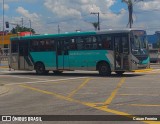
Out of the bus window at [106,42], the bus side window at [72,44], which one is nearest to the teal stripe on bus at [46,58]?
the bus side window at [72,44]

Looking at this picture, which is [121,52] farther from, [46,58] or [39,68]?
[39,68]

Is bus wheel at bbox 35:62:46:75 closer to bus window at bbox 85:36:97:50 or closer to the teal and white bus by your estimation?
the teal and white bus

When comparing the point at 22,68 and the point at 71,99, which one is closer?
the point at 71,99

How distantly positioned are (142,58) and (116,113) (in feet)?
48.9

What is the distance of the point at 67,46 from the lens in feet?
91.4

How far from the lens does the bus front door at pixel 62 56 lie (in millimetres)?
28000

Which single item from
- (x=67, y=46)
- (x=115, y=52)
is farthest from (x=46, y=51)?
(x=115, y=52)

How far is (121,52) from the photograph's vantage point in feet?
82.3

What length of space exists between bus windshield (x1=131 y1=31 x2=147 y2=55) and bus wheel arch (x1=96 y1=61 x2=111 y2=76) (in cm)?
198

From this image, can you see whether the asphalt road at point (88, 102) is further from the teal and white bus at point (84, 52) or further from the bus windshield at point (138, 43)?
the bus windshield at point (138, 43)

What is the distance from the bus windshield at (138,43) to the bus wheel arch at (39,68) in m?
7.58

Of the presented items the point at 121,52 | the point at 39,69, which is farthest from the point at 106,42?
the point at 39,69

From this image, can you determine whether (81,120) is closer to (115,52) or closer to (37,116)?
(37,116)

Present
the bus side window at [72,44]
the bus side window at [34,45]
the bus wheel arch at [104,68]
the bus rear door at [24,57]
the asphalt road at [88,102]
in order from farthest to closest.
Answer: the bus rear door at [24,57]
the bus side window at [34,45]
the bus side window at [72,44]
the bus wheel arch at [104,68]
the asphalt road at [88,102]
